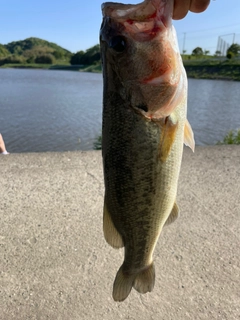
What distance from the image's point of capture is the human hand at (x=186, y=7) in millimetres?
1600

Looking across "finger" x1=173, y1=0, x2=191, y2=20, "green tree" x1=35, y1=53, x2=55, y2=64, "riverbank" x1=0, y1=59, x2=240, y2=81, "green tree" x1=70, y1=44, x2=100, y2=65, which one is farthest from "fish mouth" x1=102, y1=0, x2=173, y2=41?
"green tree" x1=35, y1=53, x2=55, y2=64

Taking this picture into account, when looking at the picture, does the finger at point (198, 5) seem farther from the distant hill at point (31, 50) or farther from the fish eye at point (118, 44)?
the distant hill at point (31, 50)

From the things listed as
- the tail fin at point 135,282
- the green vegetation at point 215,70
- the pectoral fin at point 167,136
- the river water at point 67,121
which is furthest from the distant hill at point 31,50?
the pectoral fin at point 167,136

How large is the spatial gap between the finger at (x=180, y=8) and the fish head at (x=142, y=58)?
0.13 meters

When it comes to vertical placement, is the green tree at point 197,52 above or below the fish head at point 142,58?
below

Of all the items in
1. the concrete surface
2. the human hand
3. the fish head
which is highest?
the human hand

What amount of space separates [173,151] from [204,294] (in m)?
1.86

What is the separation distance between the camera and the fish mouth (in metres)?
1.43

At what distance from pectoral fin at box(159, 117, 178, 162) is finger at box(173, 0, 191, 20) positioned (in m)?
0.52

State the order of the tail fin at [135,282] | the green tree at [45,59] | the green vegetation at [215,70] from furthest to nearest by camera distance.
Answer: the green tree at [45,59] → the green vegetation at [215,70] → the tail fin at [135,282]

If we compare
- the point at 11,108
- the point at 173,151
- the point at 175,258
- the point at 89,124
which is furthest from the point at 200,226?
the point at 11,108

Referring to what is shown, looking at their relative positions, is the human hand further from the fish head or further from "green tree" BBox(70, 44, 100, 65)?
"green tree" BBox(70, 44, 100, 65)

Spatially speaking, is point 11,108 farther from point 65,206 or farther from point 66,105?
point 65,206

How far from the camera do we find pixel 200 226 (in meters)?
3.85
